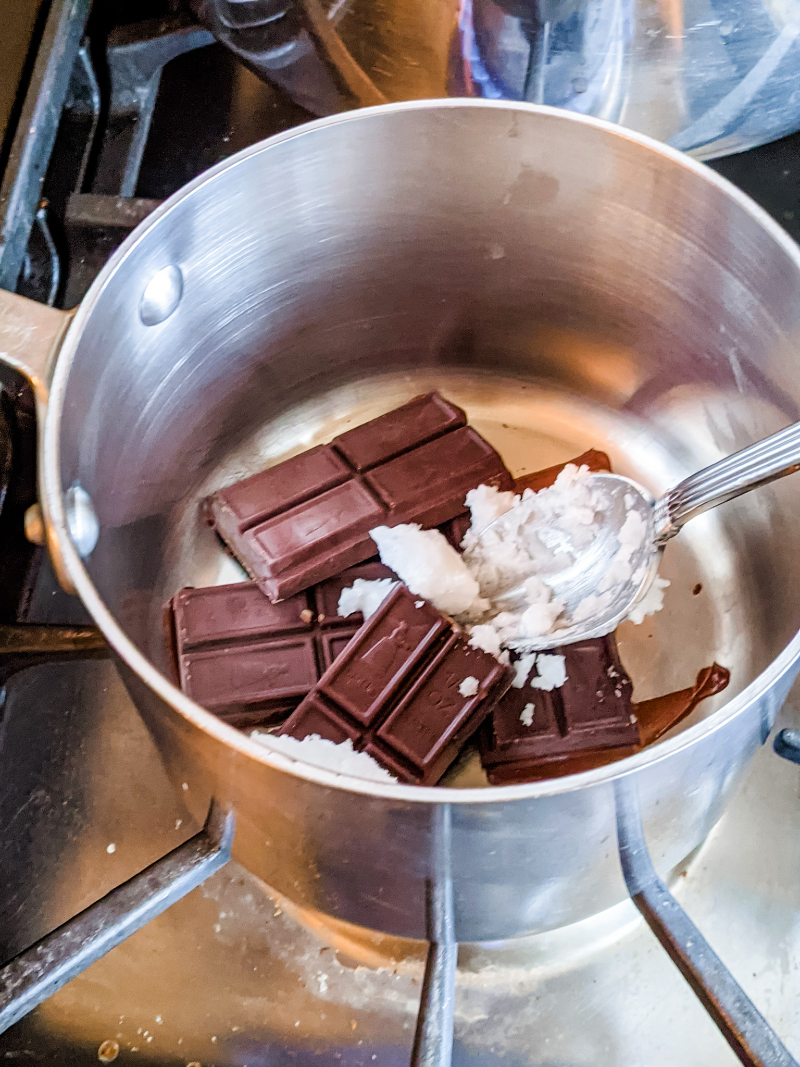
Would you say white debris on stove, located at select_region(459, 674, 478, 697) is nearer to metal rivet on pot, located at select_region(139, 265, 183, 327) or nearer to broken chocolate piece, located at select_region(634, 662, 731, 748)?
broken chocolate piece, located at select_region(634, 662, 731, 748)

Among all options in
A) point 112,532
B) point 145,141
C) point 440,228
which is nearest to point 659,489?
point 440,228

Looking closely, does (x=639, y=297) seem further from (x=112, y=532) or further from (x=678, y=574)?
(x=112, y=532)

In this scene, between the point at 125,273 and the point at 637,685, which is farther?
the point at 637,685

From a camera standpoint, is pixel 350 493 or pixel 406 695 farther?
pixel 350 493

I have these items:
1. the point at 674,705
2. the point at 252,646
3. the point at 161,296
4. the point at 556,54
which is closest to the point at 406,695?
the point at 252,646

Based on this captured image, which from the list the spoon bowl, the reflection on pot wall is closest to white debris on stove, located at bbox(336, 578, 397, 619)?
the spoon bowl

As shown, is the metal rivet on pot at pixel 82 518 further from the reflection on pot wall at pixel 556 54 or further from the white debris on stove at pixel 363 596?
the reflection on pot wall at pixel 556 54

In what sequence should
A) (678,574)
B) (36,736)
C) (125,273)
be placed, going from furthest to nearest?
1. (678,574)
2. (36,736)
3. (125,273)

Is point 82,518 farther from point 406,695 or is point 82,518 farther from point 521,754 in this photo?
point 521,754
